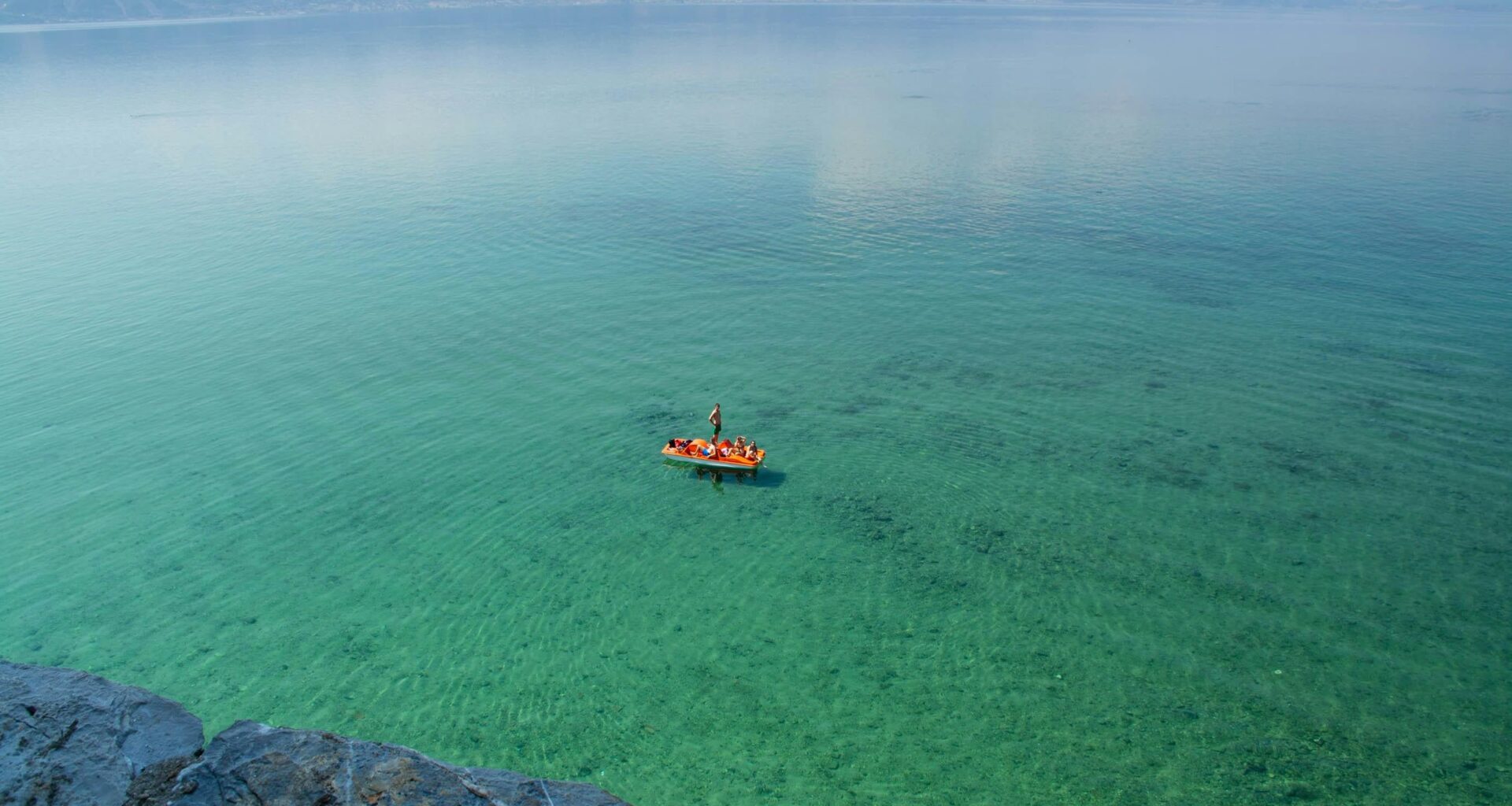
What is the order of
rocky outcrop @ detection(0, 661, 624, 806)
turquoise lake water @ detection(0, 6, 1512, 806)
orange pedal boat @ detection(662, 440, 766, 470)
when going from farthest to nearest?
orange pedal boat @ detection(662, 440, 766, 470), turquoise lake water @ detection(0, 6, 1512, 806), rocky outcrop @ detection(0, 661, 624, 806)

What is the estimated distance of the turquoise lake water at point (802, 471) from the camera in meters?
22.1

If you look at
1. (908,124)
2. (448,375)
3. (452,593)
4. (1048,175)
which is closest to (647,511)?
(452,593)

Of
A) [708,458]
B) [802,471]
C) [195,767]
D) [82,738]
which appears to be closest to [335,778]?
[195,767]

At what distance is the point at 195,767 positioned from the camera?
15.3 meters

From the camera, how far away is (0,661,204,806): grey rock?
48.5 ft

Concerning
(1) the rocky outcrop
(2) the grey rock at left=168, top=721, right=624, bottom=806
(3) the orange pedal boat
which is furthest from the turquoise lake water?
(1) the rocky outcrop

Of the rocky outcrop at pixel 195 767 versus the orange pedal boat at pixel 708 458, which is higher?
the rocky outcrop at pixel 195 767

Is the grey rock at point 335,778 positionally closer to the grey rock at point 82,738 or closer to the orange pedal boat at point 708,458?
→ the grey rock at point 82,738

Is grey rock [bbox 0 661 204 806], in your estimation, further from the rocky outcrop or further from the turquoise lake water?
the turquoise lake water

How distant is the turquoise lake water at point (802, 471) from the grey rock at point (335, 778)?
15.6 feet

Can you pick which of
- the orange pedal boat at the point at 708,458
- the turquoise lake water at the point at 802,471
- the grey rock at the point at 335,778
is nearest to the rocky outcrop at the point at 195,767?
the grey rock at the point at 335,778

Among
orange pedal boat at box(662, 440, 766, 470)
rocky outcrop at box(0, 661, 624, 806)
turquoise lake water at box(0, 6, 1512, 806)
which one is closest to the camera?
rocky outcrop at box(0, 661, 624, 806)

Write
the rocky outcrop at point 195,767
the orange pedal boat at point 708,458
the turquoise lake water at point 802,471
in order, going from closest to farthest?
the rocky outcrop at point 195,767 → the turquoise lake water at point 802,471 → the orange pedal boat at point 708,458

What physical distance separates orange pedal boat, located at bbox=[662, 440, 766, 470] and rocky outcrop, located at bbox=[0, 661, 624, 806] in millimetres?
15568
